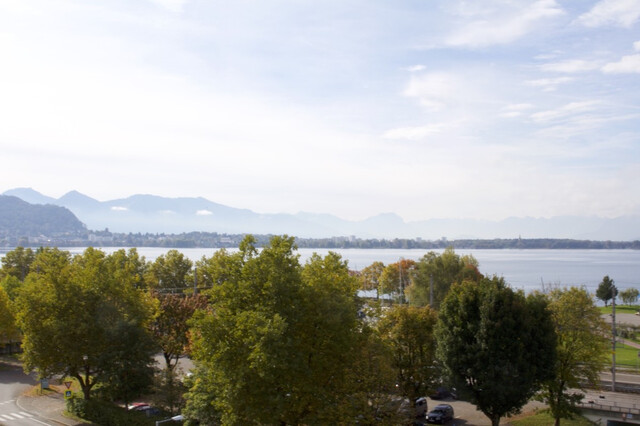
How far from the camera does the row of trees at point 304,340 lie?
789 inches

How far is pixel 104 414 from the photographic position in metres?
30.0

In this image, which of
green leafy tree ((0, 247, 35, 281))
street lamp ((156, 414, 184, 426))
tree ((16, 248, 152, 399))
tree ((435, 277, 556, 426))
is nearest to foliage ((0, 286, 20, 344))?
tree ((16, 248, 152, 399))

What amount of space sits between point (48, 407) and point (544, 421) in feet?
101

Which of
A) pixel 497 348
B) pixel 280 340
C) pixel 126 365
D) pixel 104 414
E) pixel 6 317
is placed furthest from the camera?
pixel 6 317

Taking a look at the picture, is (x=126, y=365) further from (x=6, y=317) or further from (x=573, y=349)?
(x=573, y=349)

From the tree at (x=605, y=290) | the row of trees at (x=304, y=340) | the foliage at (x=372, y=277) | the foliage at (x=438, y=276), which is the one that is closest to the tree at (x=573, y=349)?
the row of trees at (x=304, y=340)

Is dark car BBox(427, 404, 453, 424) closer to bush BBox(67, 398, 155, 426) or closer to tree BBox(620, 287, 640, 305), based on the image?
bush BBox(67, 398, 155, 426)

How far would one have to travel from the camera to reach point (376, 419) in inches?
803

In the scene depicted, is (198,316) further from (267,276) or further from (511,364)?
(511,364)

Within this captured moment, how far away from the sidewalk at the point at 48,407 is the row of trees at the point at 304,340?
7.76 ft

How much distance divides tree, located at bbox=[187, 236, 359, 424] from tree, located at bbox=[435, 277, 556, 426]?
717 centimetres

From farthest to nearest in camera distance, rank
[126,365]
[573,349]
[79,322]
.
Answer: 1. [79,322]
2. [126,365]
3. [573,349]

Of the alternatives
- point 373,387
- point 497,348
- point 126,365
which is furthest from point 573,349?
point 126,365

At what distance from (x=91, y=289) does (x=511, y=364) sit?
24.3 meters
